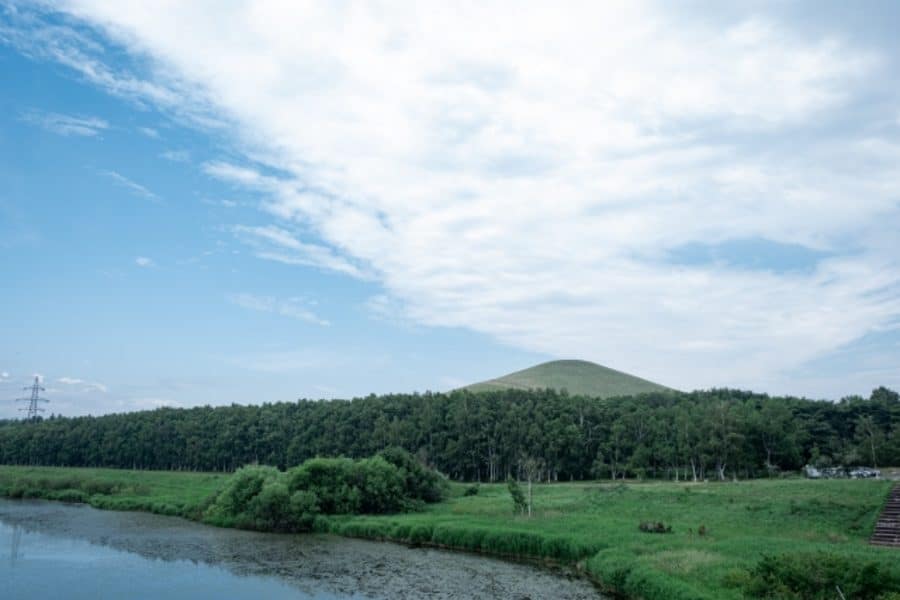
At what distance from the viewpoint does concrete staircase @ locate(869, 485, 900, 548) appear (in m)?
40.4

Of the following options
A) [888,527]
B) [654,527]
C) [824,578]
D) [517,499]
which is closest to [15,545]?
[517,499]

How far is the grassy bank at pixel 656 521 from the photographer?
34.2m

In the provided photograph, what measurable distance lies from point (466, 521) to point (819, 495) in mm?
31047

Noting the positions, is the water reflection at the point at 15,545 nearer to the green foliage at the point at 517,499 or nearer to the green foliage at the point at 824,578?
the green foliage at the point at 517,499

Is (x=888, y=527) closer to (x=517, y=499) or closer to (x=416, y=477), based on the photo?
(x=517, y=499)

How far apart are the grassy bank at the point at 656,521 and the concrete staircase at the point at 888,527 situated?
28.0 inches

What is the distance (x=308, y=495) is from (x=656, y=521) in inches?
1395

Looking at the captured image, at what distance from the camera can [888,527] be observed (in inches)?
1684

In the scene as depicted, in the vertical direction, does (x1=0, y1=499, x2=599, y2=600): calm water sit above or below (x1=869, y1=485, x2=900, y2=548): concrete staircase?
below

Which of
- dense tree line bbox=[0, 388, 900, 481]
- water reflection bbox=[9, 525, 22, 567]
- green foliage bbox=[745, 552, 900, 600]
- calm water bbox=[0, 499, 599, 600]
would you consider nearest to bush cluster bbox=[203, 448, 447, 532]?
calm water bbox=[0, 499, 599, 600]

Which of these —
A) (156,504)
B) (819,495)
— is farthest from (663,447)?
(156,504)

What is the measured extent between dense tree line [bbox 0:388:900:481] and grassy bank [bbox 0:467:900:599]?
18039 millimetres

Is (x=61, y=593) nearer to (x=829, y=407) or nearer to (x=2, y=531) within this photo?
(x=2, y=531)

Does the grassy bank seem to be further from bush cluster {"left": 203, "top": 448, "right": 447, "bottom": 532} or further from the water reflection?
the water reflection
